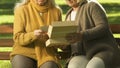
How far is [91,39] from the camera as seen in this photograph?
5.74 metres

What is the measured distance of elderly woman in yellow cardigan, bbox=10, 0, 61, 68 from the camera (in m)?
5.96

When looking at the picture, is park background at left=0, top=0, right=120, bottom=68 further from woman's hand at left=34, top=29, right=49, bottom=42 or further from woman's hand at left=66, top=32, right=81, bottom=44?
woman's hand at left=66, top=32, right=81, bottom=44

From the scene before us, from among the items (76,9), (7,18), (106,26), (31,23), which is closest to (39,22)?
(31,23)

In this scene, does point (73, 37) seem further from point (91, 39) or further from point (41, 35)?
point (41, 35)

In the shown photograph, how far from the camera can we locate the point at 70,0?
593cm

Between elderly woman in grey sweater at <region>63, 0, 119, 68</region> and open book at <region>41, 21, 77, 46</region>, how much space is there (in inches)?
2.5

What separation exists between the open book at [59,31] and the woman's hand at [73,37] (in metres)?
0.04

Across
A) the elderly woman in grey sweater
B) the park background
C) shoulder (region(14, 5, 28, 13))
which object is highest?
shoulder (region(14, 5, 28, 13))

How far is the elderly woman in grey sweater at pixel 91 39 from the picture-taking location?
18.5 feet

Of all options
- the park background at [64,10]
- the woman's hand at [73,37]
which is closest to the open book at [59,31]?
the woman's hand at [73,37]

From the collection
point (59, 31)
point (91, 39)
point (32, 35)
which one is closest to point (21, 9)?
point (32, 35)

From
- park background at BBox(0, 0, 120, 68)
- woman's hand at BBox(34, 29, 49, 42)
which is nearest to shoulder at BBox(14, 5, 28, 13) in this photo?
woman's hand at BBox(34, 29, 49, 42)

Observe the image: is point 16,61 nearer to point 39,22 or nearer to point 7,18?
point 39,22

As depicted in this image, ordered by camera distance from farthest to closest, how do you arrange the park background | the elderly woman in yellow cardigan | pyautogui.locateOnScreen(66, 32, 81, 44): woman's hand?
1. the park background
2. the elderly woman in yellow cardigan
3. pyautogui.locateOnScreen(66, 32, 81, 44): woman's hand
